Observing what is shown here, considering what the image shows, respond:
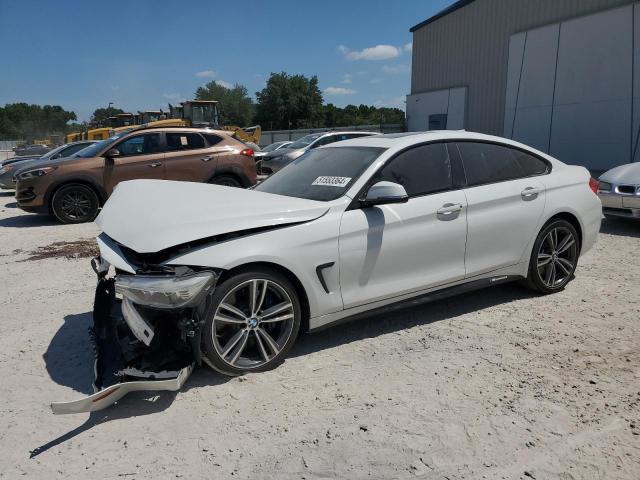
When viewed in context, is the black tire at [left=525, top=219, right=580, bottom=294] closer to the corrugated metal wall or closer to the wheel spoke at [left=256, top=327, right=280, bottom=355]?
the wheel spoke at [left=256, top=327, right=280, bottom=355]

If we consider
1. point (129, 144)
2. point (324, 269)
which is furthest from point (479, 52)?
point (324, 269)

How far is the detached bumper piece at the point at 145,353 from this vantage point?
2855 millimetres

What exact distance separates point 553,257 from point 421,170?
68.7 inches

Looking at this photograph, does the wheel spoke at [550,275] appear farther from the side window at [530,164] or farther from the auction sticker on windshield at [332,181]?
the auction sticker on windshield at [332,181]

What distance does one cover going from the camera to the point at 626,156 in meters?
17.1

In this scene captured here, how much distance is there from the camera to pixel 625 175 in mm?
8102

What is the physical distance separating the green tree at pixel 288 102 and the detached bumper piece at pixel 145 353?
251 ft

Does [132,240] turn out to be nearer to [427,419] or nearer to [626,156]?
[427,419]

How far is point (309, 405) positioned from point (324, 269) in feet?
2.99

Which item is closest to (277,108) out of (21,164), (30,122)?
(30,122)

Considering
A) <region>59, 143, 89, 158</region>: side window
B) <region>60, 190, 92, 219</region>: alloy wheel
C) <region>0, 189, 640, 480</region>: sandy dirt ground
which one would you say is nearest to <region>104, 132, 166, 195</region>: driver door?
<region>60, 190, 92, 219</region>: alloy wheel

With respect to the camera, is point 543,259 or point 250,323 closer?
point 250,323

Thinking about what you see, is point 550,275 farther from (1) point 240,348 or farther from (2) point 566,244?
(1) point 240,348

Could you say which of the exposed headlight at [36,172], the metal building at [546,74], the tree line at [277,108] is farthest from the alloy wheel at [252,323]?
the tree line at [277,108]
